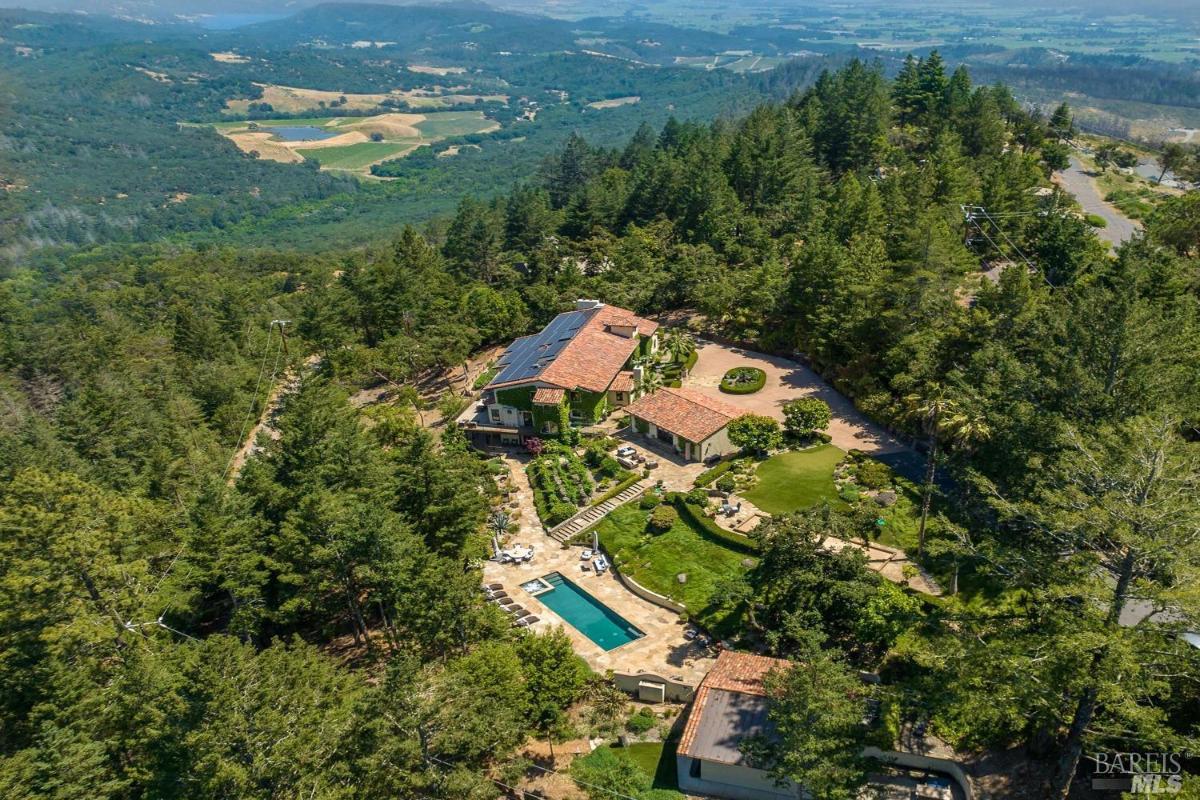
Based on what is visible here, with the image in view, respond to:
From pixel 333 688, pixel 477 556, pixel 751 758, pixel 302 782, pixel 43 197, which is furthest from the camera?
pixel 43 197

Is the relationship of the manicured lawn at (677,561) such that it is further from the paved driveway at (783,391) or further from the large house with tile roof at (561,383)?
the paved driveway at (783,391)

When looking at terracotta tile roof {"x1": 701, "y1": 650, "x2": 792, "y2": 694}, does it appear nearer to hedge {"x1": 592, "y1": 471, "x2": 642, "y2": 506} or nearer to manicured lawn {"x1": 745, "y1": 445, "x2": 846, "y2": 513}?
manicured lawn {"x1": 745, "y1": 445, "x2": 846, "y2": 513}

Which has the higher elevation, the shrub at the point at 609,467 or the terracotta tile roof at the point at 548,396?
the terracotta tile roof at the point at 548,396

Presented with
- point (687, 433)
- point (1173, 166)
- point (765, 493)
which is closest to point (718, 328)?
point (687, 433)

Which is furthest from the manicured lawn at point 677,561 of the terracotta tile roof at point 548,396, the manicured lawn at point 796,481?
the terracotta tile roof at point 548,396

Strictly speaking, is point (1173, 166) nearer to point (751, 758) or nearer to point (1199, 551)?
point (1199, 551)
